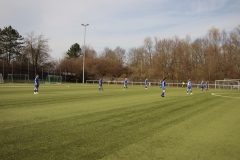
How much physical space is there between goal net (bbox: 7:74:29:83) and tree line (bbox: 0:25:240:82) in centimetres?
212

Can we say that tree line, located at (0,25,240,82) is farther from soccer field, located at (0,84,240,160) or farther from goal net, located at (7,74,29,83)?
soccer field, located at (0,84,240,160)

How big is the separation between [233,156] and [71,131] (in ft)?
14.3

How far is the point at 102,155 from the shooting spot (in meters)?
4.62

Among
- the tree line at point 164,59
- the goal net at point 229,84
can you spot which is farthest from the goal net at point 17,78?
the goal net at point 229,84

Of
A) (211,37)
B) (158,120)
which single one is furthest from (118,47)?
(158,120)

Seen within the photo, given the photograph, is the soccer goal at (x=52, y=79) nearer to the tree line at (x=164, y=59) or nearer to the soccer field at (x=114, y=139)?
the tree line at (x=164, y=59)

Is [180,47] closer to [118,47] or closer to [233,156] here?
[118,47]

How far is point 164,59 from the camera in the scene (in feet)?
207

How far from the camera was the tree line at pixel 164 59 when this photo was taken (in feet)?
182

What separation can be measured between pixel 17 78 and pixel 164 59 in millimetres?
40311

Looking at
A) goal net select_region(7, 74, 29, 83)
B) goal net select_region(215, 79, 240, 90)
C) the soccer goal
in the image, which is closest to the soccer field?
goal net select_region(215, 79, 240, 90)

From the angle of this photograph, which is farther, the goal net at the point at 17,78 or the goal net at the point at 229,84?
the goal net at the point at 17,78

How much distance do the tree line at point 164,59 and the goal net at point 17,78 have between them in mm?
2125

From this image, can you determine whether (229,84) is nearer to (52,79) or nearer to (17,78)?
(52,79)
